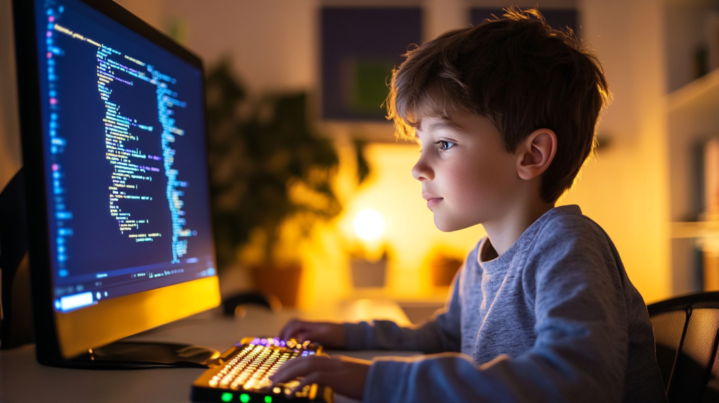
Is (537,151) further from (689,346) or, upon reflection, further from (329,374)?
(329,374)

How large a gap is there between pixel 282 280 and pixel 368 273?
0.41 meters

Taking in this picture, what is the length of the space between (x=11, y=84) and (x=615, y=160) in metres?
2.60

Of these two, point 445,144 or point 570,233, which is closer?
point 570,233

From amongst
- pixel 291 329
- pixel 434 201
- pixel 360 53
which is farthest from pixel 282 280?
pixel 434 201

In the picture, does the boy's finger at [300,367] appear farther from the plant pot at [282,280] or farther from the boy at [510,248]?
the plant pot at [282,280]

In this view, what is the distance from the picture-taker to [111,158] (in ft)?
2.08

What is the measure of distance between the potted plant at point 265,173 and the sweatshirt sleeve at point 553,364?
70.0 inches

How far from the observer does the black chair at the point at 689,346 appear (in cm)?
67

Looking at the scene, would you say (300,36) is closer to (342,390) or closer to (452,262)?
(452,262)

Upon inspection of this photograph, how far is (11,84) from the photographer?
931 millimetres

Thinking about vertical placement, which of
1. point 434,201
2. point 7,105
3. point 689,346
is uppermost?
point 7,105

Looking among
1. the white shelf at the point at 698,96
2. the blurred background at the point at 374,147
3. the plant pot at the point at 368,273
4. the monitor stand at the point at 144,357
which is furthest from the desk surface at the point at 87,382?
the white shelf at the point at 698,96

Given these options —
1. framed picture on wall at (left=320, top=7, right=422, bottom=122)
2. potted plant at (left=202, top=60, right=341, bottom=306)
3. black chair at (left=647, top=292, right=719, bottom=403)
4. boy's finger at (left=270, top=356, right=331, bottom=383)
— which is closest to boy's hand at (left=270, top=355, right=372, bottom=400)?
boy's finger at (left=270, top=356, right=331, bottom=383)

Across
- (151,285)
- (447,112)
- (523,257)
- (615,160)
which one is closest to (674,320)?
(523,257)
